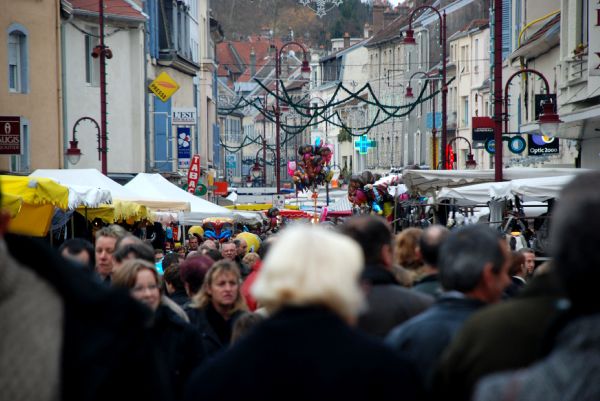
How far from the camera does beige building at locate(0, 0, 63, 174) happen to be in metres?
30.9

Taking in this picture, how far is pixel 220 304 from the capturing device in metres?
8.42

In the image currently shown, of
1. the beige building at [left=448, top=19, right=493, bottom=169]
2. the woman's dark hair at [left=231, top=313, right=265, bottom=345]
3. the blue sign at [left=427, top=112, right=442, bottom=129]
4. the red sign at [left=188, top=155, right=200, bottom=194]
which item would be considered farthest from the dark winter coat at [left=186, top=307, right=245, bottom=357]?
the blue sign at [left=427, top=112, right=442, bottom=129]

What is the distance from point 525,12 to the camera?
126 feet

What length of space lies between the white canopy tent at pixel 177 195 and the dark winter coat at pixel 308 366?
2313 cm

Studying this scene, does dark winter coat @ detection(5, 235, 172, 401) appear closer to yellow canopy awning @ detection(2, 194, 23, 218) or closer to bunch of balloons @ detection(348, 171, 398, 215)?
yellow canopy awning @ detection(2, 194, 23, 218)

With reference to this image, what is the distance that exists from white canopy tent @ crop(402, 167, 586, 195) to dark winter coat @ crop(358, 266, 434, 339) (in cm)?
1543

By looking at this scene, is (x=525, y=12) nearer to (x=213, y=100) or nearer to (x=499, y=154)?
(x=499, y=154)

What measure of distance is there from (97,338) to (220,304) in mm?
4571

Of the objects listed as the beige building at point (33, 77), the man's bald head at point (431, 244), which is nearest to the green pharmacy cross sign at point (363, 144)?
the beige building at point (33, 77)

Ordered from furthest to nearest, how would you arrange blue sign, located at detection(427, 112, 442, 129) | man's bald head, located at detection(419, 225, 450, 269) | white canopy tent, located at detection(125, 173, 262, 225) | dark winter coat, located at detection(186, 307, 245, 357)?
blue sign, located at detection(427, 112, 442, 129)
white canopy tent, located at detection(125, 173, 262, 225)
dark winter coat, located at detection(186, 307, 245, 357)
man's bald head, located at detection(419, 225, 450, 269)

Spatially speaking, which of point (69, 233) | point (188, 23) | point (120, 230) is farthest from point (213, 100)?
point (120, 230)

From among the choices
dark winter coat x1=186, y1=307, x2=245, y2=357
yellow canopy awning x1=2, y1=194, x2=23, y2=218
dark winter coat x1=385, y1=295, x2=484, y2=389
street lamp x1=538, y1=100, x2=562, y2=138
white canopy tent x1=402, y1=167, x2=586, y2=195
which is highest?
street lamp x1=538, y1=100, x2=562, y2=138

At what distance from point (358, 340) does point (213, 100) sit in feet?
240

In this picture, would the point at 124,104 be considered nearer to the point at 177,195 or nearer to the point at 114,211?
the point at 177,195
